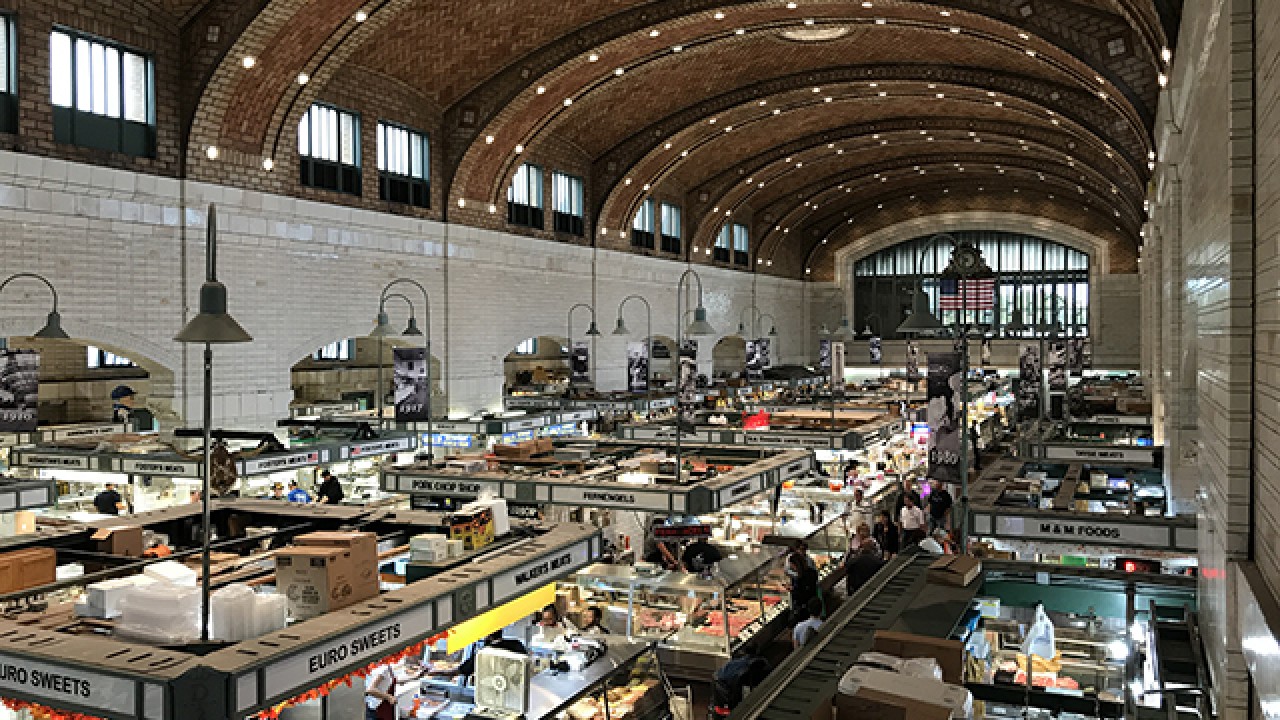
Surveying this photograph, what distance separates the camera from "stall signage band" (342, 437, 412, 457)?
47.0 feet

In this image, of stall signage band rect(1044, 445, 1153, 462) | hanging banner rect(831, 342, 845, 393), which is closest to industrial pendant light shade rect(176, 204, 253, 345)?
stall signage band rect(1044, 445, 1153, 462)

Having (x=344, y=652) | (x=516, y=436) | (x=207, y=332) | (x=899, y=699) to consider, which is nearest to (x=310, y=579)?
(x=344, y=652)

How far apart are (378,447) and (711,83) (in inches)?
632

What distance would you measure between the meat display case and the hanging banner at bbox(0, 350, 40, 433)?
6.85 m

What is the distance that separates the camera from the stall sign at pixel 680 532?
38.2 ft

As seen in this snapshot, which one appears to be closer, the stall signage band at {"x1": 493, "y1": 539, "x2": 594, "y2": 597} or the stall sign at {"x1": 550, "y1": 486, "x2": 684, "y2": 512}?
the stall signage band at {"x1": 493, "y1": 539, "x2": 594, "y2": 597}

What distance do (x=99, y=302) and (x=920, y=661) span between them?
14719 mm

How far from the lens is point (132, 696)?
428 centimetres

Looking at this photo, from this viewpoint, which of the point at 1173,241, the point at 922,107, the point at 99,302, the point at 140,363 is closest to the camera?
the point at 1173,241

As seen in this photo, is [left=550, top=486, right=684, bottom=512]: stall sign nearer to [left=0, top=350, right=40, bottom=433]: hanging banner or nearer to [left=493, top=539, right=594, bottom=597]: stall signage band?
[left=493, top=539, right=594, bottom=597]: stall signage band

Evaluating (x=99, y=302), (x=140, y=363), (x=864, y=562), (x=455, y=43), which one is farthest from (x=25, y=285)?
(x=864, y=562)

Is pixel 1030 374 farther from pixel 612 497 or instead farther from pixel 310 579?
pixel 310 579

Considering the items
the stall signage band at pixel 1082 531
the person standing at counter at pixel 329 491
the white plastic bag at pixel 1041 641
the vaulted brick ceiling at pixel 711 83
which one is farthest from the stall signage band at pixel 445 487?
the vaulted brick ceiling at pixel 711 83

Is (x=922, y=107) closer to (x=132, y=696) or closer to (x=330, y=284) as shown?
(x=330, y=284)
